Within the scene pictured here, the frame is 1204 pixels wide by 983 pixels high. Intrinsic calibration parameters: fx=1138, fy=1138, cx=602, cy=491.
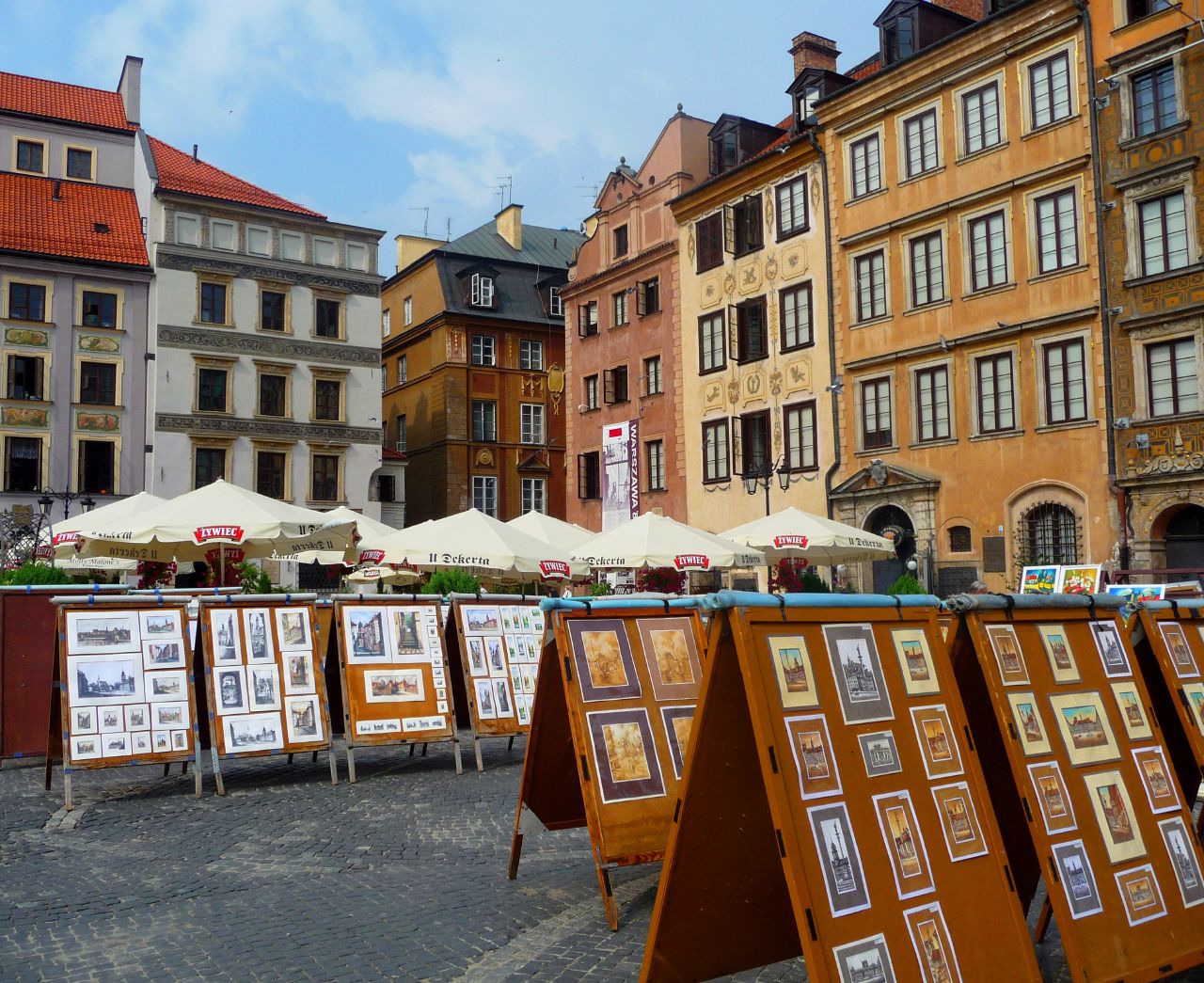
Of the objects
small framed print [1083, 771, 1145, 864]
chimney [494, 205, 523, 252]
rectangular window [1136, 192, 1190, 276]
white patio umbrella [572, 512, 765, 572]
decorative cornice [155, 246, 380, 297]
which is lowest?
small framed print [1083, 771, 1145, 864]

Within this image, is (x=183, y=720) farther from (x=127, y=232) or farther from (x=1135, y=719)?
(x=127, y=232)

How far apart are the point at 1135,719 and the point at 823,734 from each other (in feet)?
6.27

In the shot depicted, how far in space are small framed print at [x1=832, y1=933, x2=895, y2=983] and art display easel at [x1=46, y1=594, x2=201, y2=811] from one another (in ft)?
24.0

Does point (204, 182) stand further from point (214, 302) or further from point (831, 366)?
point (831, 366)

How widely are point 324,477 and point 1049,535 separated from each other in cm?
2716

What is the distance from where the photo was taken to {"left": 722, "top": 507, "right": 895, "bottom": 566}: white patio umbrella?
60.5 feet

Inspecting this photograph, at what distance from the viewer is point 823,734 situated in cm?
429

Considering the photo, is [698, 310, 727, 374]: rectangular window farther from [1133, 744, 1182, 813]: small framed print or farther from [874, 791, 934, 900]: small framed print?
[874, 791, 934, 900]: small framed print

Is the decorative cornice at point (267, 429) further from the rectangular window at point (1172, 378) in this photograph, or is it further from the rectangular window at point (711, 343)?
the rectangular window at point (1172, 378)

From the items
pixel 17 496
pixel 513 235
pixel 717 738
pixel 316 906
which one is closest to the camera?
pixel 717 738

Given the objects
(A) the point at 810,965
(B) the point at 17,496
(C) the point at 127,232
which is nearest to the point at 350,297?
(C) the point at 127,232

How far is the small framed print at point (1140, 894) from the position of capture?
4.66 meters

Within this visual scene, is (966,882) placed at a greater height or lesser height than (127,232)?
lesser

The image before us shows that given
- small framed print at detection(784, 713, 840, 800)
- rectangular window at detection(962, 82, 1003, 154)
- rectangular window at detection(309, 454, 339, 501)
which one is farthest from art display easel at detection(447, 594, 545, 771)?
rectangular window at detection(309, 454, 339, 501)
